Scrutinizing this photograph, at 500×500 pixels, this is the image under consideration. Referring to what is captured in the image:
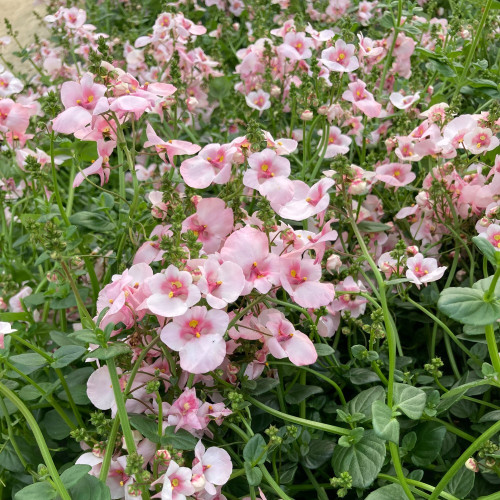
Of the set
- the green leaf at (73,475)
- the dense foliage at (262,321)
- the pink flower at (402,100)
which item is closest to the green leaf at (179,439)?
the dense foliage at (262,321)

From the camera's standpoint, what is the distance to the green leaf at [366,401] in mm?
974

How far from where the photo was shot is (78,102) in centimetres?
98

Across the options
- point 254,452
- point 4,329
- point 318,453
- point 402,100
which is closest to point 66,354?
point 4,329

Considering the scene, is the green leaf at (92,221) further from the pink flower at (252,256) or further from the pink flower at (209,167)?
the pink flower at (252,256)

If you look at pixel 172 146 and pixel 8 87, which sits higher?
pixel 172 146

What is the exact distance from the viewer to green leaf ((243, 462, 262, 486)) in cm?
83

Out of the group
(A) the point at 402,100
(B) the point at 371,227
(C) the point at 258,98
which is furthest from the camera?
(C) the point at 258,98

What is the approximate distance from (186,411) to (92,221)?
1.64 feet

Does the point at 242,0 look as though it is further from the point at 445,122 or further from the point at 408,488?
the point at 408,488

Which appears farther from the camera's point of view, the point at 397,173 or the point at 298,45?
the point at 298,45

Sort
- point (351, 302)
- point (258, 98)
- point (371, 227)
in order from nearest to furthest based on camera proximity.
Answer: point (351, 302) → point (371, 227) → point (258, 98)

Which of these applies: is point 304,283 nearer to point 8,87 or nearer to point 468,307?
point 468,307

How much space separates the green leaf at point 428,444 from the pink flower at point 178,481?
1.24ft

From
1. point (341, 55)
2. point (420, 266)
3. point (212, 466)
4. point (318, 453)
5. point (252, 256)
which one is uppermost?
point (341, 55)
